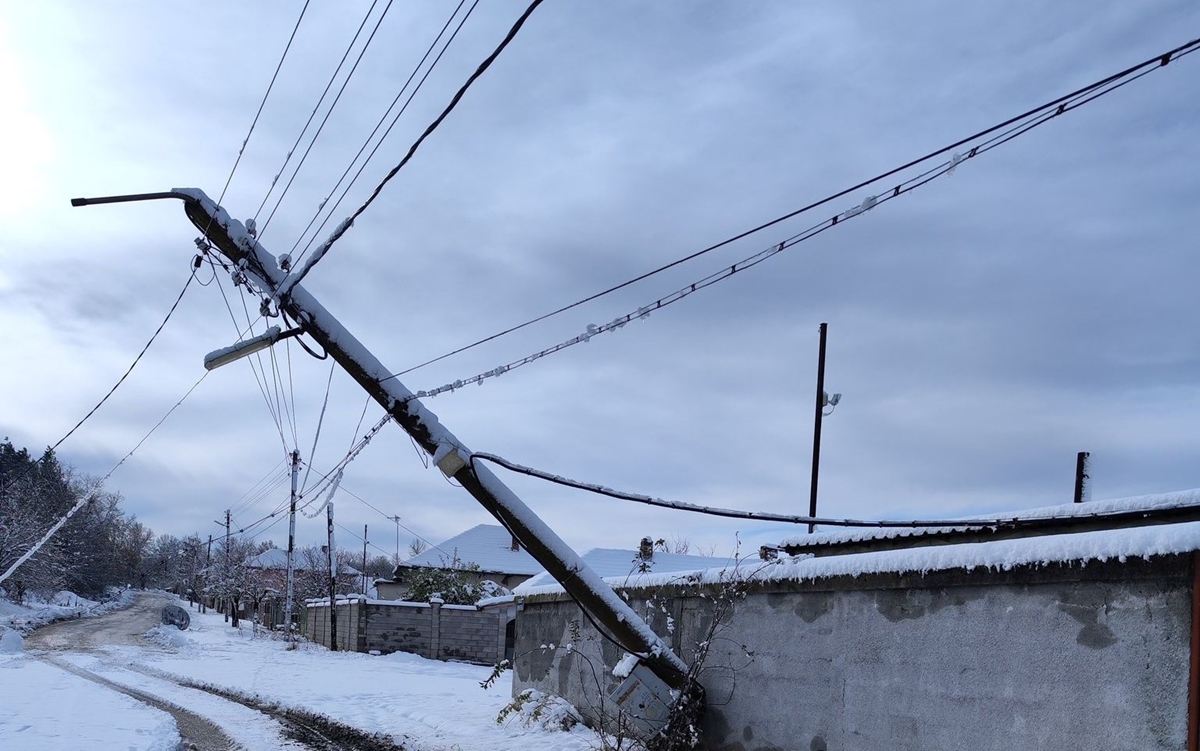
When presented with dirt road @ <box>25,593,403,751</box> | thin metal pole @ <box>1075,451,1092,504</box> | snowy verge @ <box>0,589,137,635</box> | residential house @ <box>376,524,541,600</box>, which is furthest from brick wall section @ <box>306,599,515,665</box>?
thin metal pole @ <box>1075,451,1092,504</box>

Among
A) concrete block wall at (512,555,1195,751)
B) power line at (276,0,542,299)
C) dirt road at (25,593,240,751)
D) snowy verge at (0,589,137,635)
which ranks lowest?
snowy verge at (0,589,137,635)

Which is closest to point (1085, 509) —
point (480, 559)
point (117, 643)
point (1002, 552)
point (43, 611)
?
point (1002, 552)

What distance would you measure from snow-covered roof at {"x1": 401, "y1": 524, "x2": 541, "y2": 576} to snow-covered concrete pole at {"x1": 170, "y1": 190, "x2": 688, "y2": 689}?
39.2m

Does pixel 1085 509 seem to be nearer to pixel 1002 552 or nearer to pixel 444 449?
pixel 1002 552

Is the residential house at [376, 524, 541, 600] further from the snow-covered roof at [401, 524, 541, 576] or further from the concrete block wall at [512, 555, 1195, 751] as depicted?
the concrete block wall at [512, 555, 1195, 751]

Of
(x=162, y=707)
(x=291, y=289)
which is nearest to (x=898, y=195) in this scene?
(x=291, y=289)

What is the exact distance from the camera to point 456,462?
9.73 m

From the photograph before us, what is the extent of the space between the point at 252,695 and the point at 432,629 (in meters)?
15.0

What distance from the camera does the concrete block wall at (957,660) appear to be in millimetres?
5461

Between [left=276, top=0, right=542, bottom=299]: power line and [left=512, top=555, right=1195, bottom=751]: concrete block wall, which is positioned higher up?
[left=276, top=0, right=542, bottom=299]: power line

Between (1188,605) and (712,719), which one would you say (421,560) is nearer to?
(712,719)

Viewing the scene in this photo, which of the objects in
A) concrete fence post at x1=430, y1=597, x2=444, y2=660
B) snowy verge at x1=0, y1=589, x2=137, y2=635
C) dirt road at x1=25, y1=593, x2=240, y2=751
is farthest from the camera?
snowy verge at x1=0, y1=589, x2=137, y2=635

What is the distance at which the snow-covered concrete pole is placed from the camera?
380 inches

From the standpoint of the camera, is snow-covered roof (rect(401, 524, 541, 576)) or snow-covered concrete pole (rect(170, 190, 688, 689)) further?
snow-covered roof (rect(401, 524, 541, 576))
